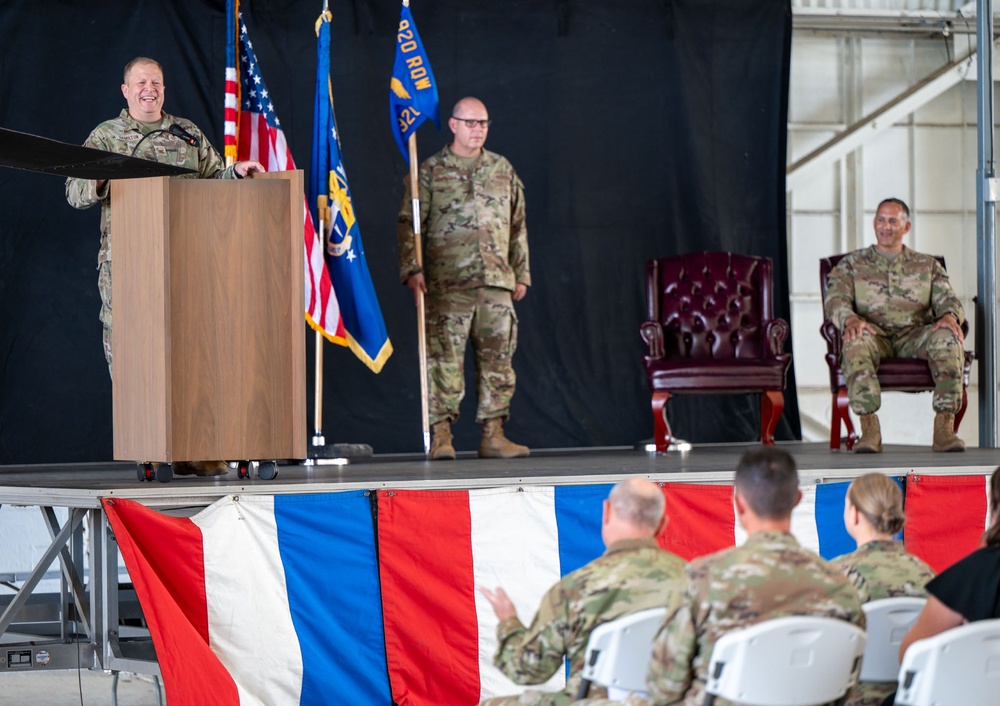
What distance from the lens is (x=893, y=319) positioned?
611 cm

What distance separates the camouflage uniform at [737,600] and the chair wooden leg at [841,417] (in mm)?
3949

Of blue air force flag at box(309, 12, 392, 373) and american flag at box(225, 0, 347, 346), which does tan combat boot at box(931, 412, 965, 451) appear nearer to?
blue air force flag at box(309, 12, 392, 373)

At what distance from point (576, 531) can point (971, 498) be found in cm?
156

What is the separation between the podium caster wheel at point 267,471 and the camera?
4051 millimetres

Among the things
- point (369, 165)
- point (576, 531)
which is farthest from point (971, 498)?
point (369, 165)

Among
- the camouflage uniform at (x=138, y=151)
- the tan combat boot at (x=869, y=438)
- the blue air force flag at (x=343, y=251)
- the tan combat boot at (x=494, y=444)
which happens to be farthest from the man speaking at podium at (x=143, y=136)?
the tan combat boot at (x=869, y=438)

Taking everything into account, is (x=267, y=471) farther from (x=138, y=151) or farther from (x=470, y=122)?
(x=470, y=122)

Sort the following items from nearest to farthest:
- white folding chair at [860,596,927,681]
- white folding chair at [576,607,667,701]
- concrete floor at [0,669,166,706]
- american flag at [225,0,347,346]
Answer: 1. white folding chair at [576,607,667,701]
2. white folding chair at [860,596,927,681]
3. american flag at [225,0,347,346]
4. concrete floor at [0,669,166,706]

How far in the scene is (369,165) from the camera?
717cm

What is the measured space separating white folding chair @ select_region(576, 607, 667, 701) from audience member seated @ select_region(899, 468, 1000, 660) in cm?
48

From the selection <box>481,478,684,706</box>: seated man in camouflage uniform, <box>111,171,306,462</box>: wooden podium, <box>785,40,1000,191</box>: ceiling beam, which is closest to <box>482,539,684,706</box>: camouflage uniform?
<box>481,478,684,706</box>: seated man in camouflage uniform

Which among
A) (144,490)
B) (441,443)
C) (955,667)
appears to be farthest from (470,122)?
(955,667)

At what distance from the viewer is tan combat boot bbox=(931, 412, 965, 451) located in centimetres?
576

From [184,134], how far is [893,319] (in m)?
3.59
